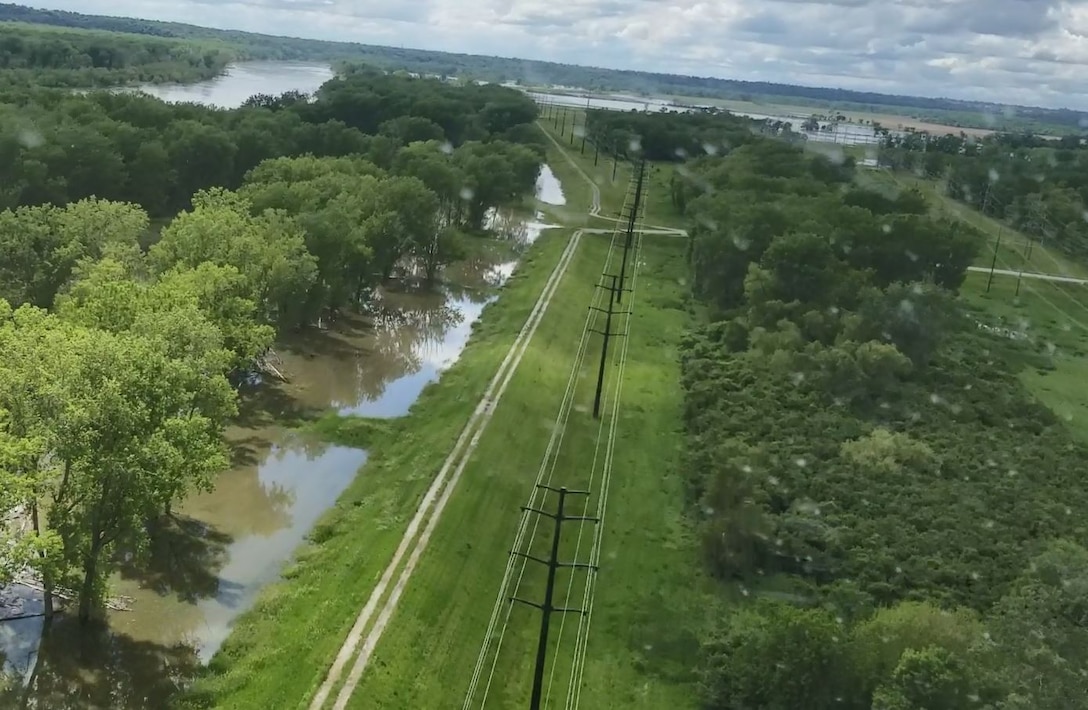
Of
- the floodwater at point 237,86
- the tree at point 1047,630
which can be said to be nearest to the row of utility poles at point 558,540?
the tree at point 1047,630

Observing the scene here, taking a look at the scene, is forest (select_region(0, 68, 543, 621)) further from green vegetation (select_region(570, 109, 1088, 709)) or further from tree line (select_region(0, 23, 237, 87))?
tree line (select_region(0, 23, 237, 87))

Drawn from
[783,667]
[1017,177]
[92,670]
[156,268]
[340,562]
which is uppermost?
[1017,177]

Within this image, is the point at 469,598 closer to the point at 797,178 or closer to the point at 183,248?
the point at 183,248

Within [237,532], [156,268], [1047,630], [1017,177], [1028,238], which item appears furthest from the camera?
[1017,177]

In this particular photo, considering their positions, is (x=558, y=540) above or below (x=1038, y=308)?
above

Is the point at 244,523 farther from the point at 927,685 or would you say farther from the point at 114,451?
the point at 927,685

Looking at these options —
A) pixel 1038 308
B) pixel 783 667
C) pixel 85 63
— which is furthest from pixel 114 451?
pixel 85 63
